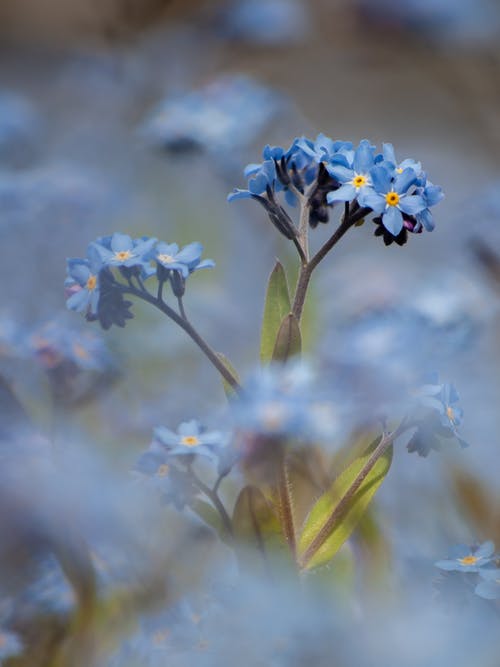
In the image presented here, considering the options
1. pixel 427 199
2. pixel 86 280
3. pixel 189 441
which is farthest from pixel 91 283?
pixel 427 199

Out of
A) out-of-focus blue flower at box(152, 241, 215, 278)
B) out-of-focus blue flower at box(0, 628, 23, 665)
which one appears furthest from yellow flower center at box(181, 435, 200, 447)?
out-of-focus blue flower at box(0, 628, 23, 665)

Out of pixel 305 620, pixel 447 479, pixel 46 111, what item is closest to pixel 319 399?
pixel 305 620

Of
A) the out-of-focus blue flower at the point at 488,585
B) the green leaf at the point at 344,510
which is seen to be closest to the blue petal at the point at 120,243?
the green leaf at the point at 344,510

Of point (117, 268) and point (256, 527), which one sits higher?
point (117, 268)

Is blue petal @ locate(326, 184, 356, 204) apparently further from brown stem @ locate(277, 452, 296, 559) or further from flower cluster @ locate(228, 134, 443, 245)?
brown stem @ locate(277, 452, 296, 559)

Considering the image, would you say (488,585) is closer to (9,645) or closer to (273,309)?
(273,309)

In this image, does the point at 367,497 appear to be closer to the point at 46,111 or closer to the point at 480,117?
the point at 480,117
